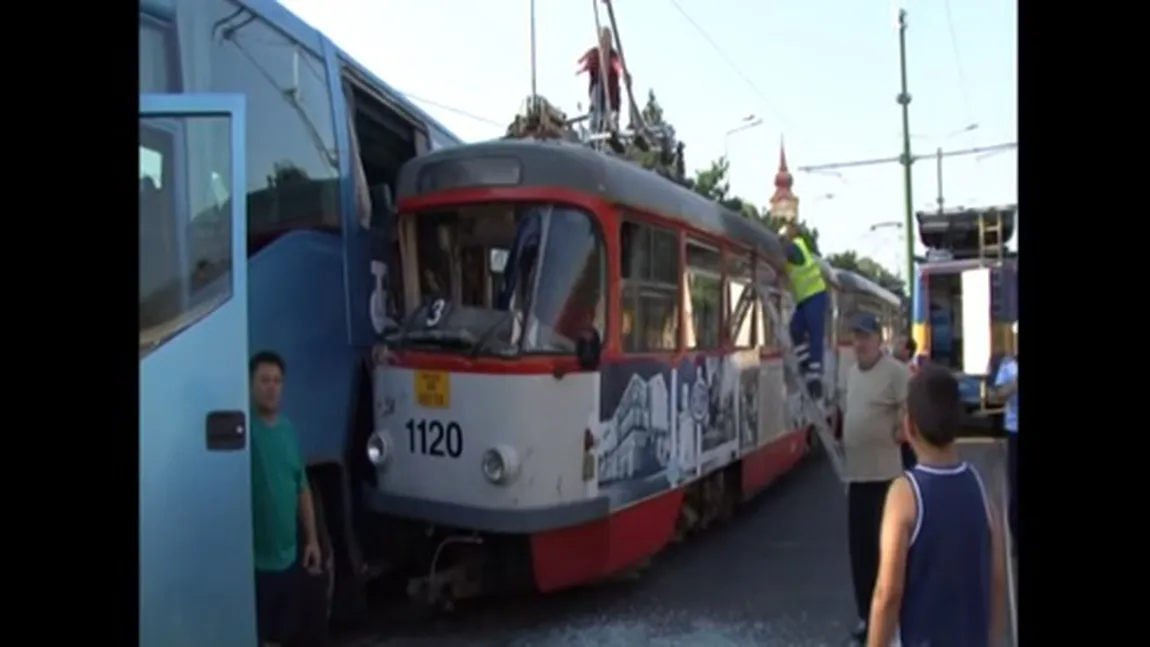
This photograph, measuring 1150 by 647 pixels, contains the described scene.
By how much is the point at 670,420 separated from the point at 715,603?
3.03ft

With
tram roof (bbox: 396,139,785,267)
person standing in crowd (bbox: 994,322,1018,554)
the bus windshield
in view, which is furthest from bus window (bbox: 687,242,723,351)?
person standing in crowd (bbox: 994,322,1018,554)

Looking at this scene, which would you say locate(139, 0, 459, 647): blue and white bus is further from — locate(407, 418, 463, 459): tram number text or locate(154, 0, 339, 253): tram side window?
locate(407, 418, 463, 459): tram number text

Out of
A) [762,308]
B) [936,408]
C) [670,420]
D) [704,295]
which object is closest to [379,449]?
[670,420]

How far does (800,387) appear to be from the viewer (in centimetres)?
378

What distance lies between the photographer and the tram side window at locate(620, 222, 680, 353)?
400cm

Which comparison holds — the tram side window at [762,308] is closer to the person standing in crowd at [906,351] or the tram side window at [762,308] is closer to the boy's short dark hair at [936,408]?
the person standing in crowd at [906,351]

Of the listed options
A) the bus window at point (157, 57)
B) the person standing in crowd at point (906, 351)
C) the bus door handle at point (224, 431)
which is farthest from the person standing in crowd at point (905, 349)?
the bus window at point (157, 57)

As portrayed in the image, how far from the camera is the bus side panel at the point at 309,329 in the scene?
328cm

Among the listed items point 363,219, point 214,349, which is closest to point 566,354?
point 363,219

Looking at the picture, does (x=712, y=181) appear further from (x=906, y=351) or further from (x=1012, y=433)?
(x=1012, y=433)
